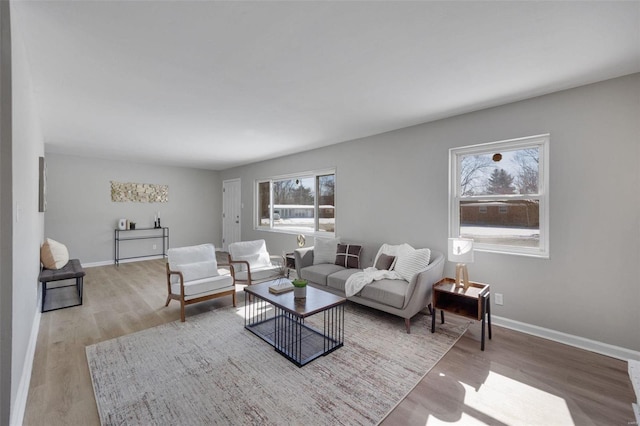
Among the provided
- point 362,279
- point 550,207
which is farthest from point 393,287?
point 550,207

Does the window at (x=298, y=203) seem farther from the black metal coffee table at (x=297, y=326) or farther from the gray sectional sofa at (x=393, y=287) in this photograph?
the black metal coffee table at (x=297, y=326)

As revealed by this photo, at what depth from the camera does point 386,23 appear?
67.1 inches

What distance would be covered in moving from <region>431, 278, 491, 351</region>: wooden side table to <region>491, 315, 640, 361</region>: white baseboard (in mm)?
363

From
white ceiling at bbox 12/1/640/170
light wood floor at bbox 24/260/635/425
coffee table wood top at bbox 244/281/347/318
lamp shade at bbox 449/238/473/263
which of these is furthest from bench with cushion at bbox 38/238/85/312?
lamp shade at bbox 449/238/473/263

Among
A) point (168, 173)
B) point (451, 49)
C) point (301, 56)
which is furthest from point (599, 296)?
point (168, 173)

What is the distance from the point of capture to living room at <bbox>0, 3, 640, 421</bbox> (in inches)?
74.7

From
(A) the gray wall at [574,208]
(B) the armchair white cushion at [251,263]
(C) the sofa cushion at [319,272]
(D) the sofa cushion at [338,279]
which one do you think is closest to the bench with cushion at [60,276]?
(B) the armchair white cushion at [251,263]

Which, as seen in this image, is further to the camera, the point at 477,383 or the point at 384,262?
the point at 384,262

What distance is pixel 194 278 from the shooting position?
11.1ft

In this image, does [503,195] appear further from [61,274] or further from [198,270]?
[61,274]

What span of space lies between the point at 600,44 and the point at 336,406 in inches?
126

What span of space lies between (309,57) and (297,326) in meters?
2.59

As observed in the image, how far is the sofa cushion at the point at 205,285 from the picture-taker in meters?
3.19

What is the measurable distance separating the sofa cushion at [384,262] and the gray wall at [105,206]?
5.97 m
